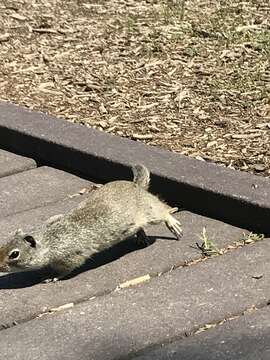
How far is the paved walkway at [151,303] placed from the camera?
4711 mm

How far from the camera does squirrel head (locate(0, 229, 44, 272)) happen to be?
555 centimetres

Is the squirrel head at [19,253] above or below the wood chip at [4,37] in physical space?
below

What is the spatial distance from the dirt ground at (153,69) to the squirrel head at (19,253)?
1644 millimetres

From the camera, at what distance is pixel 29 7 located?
10164 mm

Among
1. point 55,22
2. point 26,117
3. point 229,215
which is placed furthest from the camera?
point 55,22

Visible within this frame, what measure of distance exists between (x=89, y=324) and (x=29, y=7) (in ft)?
18.9

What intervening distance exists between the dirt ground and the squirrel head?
5.39 feet

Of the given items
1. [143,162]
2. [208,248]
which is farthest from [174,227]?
[143,162]

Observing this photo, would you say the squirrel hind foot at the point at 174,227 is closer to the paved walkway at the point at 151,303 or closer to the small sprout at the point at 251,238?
the paved walkway at the point at 151,303

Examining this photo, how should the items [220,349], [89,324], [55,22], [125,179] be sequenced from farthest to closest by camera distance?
[55,22], [125,179], [89,324], [220,349]

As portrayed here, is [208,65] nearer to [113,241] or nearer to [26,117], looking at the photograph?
[26,117]

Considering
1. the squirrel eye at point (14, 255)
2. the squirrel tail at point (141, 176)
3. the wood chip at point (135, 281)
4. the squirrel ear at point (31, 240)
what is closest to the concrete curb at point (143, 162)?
the squirrel tail at point (141, 176)

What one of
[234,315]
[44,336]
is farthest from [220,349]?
[44,336]

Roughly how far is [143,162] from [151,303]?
1.56 metres
